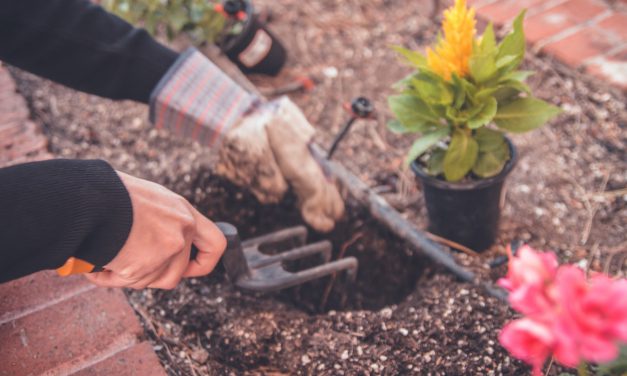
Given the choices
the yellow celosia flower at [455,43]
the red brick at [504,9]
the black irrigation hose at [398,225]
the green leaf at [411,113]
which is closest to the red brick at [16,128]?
the black irrigation hose at [398,225]

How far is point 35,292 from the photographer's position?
1.16 metres

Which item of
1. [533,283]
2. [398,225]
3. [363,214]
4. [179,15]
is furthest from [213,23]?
[533,283]

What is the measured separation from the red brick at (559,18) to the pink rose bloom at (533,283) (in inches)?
61.8

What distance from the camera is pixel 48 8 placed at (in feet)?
4.36

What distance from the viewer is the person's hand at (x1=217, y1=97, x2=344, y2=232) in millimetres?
1427

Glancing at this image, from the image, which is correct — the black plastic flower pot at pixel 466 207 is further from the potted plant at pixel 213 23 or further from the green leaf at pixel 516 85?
the potted plant at pixel 213 23

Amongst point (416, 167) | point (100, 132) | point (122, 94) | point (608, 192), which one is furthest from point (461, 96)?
point (100, 132)

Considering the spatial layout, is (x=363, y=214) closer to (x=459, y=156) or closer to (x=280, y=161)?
(x=280, y=161)

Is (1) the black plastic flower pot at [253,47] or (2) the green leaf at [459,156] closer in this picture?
(2) the green leaf at [459,156]

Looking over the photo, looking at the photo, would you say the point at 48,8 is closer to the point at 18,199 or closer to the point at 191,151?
the point at 191,151

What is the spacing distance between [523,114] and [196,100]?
74 cm

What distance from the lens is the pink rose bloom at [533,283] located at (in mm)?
569

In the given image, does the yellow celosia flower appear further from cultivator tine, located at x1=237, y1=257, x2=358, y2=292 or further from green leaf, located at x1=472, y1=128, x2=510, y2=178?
cultivator tine, located at x1=237, y1=257, x2=358, y2=292

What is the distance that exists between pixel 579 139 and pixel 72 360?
1449 mm
